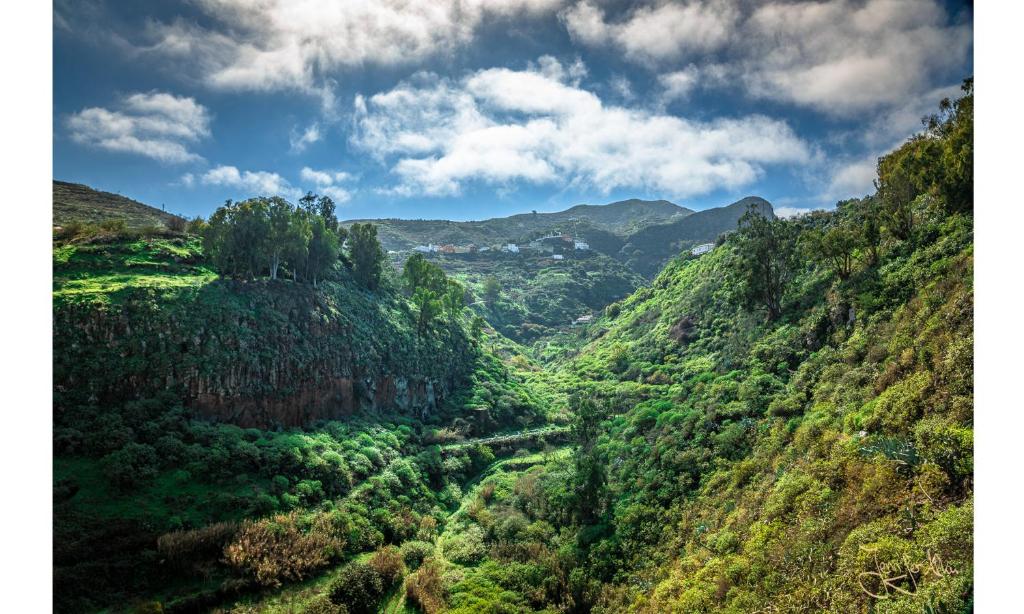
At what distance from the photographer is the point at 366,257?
5662 cm

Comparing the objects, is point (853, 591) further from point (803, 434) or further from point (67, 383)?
point (67, 383)

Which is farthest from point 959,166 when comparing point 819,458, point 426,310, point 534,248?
point 534,248

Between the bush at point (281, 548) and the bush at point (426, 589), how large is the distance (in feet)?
12.1

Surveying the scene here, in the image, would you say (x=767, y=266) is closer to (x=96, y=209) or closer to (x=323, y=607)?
(x=323, y=607)

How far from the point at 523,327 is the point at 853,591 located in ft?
293

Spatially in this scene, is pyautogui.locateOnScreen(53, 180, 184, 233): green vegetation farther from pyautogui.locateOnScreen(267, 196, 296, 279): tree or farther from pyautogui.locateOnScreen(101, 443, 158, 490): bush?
pyautogui.locateOnScreen(101, 443, 158, 490): bush

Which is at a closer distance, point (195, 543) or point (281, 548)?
point (195, 543)

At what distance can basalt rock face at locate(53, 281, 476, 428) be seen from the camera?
25656mm

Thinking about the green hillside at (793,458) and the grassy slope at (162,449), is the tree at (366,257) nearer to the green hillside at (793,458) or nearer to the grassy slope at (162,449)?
the grassy slope at (162,449)

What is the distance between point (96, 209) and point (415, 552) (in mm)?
72238

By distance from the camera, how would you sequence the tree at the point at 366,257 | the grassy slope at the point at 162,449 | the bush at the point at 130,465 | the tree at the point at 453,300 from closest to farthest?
the grassy slope at the point at 162,449 → the bush at the point at 130,465 → the tree at the point at 366,257 → the tree at the point at 453,300

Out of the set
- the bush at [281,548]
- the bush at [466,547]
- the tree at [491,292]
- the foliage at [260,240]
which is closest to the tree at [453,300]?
the foliage at [260,240]

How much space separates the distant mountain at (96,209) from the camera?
5872cm

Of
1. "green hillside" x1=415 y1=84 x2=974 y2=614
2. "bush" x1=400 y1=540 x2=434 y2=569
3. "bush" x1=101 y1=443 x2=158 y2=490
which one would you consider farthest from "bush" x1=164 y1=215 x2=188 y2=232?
"bush" x1=400 y1=540 x2=434 y2=569
